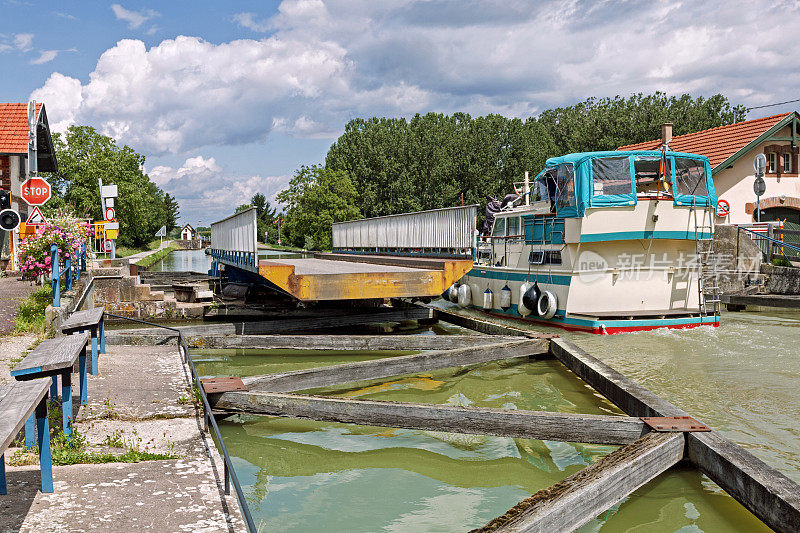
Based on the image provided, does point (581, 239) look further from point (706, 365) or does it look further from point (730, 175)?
point (730, 175)

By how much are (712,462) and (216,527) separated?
342cm

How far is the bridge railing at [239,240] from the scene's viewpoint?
35.6 feet

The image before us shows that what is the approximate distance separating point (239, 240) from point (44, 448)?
9432mm

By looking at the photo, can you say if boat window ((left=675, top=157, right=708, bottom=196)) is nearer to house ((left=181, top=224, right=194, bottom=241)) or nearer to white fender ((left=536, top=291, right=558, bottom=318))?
white fender ((left=536, top=291, right=558, bottom=318))

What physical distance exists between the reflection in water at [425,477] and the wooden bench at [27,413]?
55.8 inches

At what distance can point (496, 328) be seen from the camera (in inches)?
473

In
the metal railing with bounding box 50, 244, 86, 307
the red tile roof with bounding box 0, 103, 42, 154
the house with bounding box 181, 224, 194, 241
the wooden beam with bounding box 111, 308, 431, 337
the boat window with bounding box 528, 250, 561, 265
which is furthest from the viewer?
the house with bounding box 181, 224, 194, 241

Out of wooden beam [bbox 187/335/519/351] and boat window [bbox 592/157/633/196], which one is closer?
wooden beam [bbox 187/335/519/351]

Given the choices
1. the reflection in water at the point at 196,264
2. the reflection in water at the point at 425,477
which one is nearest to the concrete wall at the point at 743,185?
the reflection in water at the point at 196,264

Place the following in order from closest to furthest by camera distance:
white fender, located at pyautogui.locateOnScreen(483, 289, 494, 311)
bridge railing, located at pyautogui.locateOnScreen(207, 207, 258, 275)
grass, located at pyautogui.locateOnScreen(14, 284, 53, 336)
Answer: grass, located at pyautogui.locateOnScreen(14, 284, 53, 336) → bridge railing, located at pyautogui.locateOnScreen(207, 207, 258, 275) → white fender, located at pyautogui.locateOnScreen(483, 289, 494, 311)

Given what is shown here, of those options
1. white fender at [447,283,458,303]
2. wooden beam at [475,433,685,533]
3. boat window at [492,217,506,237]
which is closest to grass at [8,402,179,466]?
wooden beam at [475,433,685,533]

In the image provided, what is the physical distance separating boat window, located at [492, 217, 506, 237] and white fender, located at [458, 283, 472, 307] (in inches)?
71.3

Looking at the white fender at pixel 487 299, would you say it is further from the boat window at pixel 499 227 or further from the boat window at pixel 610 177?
the boat window at pixel 610 177

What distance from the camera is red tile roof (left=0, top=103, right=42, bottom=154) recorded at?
26172 mm
